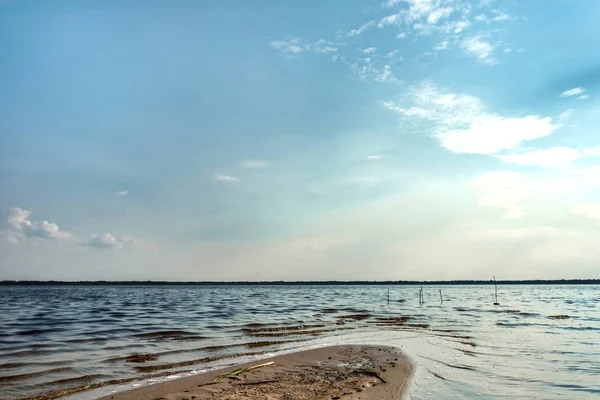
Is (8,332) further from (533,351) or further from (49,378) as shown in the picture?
(533,351)

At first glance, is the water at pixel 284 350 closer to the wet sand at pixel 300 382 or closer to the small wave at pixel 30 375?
the small wave at pixel 30 375

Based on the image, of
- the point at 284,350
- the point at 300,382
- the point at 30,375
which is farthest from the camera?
the point at 284,350

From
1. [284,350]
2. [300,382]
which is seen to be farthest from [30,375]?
[284,350]

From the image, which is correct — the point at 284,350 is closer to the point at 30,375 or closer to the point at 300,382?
the point at 300,382

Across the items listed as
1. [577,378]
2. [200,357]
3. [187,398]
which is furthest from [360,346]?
[187,398]

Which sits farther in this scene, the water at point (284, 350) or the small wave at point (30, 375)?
the small wave at point (30, 375)

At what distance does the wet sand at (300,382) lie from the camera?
9.48 m

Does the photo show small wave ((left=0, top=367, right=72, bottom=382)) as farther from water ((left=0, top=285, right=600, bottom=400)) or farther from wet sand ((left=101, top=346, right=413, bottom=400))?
wet sand ((left=101, top=346, right=413, bottom=400))

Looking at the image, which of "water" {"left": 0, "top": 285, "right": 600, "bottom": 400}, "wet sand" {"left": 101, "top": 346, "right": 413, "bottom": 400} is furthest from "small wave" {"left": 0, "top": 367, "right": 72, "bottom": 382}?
"wet sand" {"left": 101, "top": 346, "right": 413, "bottom": 400}

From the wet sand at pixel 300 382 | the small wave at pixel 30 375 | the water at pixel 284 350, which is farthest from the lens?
the small wave at pixel 30 375

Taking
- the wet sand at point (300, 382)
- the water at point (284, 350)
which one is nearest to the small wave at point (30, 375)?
the water at point (284, 350)

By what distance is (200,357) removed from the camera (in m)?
15.2

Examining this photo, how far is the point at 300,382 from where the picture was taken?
10.8 metres

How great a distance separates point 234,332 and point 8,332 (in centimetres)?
1188
